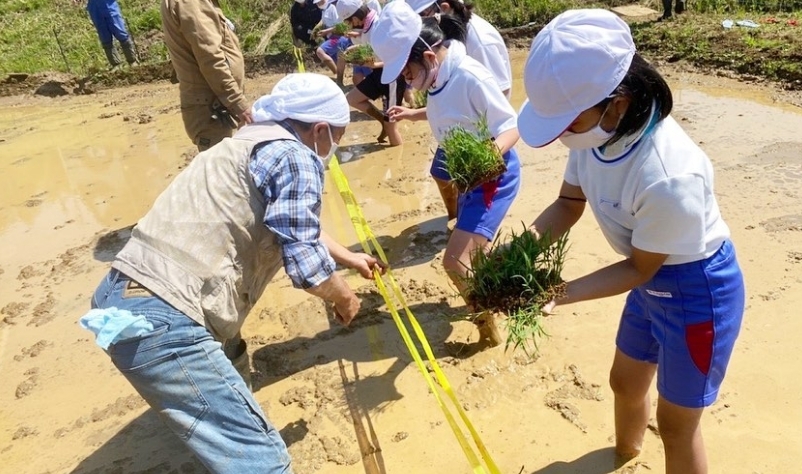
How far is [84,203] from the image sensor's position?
255 inches

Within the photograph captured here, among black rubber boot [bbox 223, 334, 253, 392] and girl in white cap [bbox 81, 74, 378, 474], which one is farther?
black rubber boot [bbox 223, 334, 253, 392]

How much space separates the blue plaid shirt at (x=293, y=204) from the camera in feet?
7.42

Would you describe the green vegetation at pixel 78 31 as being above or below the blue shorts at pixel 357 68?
above

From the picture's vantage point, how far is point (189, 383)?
2.24m

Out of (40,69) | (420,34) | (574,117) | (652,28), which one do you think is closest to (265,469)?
(574,117)

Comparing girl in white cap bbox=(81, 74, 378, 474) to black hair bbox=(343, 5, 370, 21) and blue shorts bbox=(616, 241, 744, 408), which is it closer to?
blue shorts bbox=(616, 241, 744, 408)

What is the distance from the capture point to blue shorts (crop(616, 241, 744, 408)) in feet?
6.50

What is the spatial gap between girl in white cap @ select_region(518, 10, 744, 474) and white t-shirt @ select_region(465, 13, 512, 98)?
2167mm

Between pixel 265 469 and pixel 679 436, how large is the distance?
152 centimetres

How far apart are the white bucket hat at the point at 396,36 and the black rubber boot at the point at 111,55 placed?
34.0 feet

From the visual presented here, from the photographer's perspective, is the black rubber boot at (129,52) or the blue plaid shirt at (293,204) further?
the black rubber boot at (129,52)

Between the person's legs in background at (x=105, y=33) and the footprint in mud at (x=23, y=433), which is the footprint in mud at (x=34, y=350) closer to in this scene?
the footprint in mud at (x=23, y=433)

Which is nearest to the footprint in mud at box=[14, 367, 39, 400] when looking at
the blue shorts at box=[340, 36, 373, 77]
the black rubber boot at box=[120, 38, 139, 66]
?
the blue shorts at box=[340, 36, 373, 77]

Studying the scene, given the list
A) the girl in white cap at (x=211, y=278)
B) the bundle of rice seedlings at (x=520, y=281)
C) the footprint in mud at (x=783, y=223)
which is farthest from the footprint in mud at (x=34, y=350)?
the footprint in mud at (x=783, y=223)
